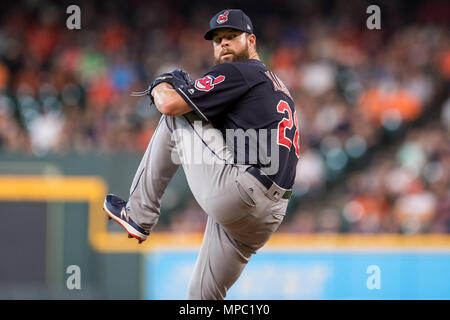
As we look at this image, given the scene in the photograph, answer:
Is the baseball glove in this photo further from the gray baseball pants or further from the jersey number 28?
the jersey number 28

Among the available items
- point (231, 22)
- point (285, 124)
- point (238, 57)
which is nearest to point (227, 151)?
point (285, 124)

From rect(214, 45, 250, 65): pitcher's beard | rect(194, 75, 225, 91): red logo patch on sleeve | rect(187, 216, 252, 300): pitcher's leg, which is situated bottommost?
rect(187, 216, 252, 300): pitcher's leg

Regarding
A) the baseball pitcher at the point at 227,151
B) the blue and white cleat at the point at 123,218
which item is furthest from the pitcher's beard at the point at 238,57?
the blue and white cleat at the point at 123,218

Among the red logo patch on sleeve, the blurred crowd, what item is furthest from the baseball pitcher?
the blurred crowd

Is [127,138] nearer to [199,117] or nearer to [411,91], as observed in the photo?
[411,91]

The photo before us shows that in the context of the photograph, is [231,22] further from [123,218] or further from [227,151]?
[123,218]

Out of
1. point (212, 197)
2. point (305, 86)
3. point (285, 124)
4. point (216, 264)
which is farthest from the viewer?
point (305, 86)
